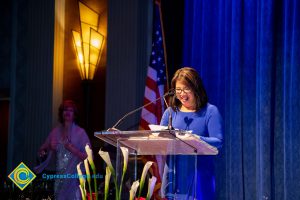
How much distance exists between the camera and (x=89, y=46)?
6590 millimetres

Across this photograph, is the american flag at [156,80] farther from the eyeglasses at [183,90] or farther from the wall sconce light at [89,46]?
the eyeglasses at [183,90]

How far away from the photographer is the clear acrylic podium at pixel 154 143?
2.56 m

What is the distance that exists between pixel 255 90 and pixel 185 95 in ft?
5.70

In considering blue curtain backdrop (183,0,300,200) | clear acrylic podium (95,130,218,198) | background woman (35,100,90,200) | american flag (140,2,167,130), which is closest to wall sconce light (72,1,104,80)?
background woman (35,100,90,200)

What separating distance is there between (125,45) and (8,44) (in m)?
1.95

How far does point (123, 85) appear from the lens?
19.6 feet

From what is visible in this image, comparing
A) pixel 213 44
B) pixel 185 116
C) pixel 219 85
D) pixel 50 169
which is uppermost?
pixel 213 44

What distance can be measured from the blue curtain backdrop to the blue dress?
1.59m

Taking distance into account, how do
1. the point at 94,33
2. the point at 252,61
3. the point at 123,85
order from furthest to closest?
1. the point at 94,33
2. the point at 123,85
3. the point at 252,61

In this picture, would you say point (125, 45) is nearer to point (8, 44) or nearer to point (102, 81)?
point (102, 81)

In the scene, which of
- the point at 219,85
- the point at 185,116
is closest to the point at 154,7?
the point at 219,85

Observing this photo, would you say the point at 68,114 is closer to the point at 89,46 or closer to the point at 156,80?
the point at 156,80

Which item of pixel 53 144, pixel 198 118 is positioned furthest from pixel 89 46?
pixel 198 118

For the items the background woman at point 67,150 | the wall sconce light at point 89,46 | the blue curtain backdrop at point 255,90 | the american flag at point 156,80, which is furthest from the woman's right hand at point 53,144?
the blue curtain backdrop at point 255,90
